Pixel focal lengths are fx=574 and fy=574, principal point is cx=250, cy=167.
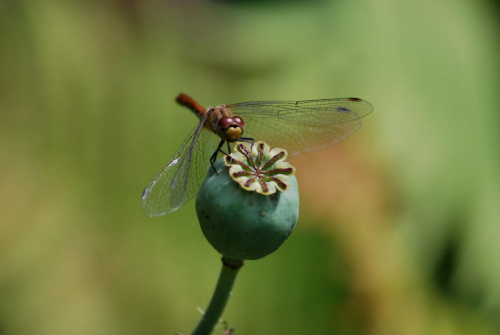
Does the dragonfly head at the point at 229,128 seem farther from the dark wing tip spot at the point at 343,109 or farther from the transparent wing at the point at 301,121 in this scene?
the dark wing tip spot at the point at 343,109

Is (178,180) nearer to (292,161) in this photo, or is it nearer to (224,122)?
(224,122)

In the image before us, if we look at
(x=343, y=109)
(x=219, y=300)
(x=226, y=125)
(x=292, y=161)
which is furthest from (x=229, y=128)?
(x=292, y=161)

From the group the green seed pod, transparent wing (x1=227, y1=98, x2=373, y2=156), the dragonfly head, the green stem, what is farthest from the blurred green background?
the green seed pod

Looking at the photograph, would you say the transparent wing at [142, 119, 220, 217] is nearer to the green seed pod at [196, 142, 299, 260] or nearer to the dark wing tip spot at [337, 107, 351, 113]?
the green seed pod at [196, 142, 299, 260]

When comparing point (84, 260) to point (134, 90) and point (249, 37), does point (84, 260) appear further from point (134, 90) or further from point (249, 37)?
point (249, 37)

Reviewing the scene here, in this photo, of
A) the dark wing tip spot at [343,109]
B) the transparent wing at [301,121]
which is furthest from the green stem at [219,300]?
the dark wing tip spot at [343,109]

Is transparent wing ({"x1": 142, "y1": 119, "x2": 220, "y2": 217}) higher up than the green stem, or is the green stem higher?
transparent wing ({"x1": 142, "y1": 119, "x2": 220, "y2": 217})

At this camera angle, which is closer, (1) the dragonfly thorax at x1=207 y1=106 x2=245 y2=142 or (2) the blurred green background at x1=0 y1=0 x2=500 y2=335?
(1) the dragonfly thorax at x1=207 y1=106 x2=245 y2=142
